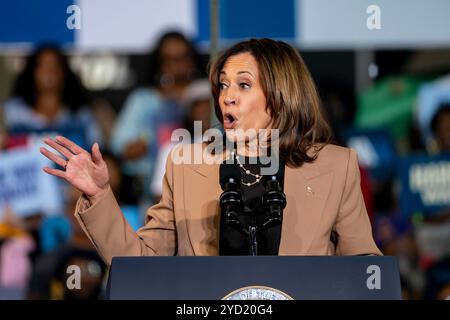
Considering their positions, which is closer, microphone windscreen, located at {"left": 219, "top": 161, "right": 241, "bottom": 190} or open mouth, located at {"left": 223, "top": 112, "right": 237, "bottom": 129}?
microphone windscreen, located at {"left": 219, "top": 161, "right": 241, "bottom": 190}

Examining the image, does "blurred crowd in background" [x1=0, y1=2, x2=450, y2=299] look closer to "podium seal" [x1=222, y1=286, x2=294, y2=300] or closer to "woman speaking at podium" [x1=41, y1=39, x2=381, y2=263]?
"woman speaking at podium" [x1=41, y1=39, x2=381, y2=263]

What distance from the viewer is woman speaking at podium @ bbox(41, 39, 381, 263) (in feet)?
9.08

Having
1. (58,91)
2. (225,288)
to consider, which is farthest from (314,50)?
(225,288)

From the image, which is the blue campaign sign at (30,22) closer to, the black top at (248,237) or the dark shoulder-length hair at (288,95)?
the dark shoulder-length hair at (288,95)

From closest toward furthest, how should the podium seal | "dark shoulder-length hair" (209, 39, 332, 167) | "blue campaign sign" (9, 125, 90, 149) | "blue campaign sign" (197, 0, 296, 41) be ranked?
the podium seal
"dark shoulder-length hair" (209, 39, 332, 167)
"blue campaign sign" (197, 0, 296, 41)
"blue campaign sign" (9, 125, 90, 149)

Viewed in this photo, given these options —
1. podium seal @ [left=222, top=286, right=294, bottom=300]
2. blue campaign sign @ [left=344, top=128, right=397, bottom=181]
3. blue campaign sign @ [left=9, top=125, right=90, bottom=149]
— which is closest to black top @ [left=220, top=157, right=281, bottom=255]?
podium seal @ [left=222, top=286, right=294, bottom=300]

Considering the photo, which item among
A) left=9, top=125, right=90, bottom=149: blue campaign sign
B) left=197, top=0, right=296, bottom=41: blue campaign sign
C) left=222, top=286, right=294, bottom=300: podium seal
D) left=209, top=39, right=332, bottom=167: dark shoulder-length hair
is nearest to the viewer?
left=222, top=286, right=294, bottom=300: podium seal

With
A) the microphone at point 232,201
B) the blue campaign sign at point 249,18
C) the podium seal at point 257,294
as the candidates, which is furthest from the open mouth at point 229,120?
the blue campaign sign at point 249,18

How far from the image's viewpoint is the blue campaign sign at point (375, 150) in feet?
18.8

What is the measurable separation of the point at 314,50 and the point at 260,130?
2.81 meters

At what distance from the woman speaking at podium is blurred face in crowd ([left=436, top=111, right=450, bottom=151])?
9.67 feet

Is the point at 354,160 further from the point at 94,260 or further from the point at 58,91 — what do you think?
the point at 58,91

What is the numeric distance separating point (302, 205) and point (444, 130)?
10.3 ft
